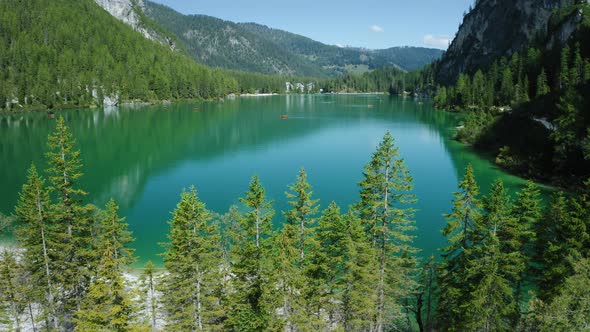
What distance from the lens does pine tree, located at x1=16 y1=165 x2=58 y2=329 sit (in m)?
22.7

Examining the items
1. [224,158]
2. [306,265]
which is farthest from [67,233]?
[224,158]

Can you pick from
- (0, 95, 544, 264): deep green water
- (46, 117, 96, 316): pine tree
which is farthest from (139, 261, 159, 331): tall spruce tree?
(0, 95, 544, 264): deep green water

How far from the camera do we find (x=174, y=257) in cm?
2109

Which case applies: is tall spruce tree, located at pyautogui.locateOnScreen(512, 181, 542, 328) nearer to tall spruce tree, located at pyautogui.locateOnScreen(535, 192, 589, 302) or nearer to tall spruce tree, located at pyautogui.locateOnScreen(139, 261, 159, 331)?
tall spruce tree, located at pyautogui.locateOnScreen(535, 192, 589, 302)

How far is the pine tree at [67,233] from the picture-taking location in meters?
23.6

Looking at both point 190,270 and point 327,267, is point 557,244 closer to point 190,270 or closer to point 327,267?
point 327,267

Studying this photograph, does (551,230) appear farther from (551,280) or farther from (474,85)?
(474,85)

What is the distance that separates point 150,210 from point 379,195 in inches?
1382

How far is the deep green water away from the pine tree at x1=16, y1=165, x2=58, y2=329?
1009 cm

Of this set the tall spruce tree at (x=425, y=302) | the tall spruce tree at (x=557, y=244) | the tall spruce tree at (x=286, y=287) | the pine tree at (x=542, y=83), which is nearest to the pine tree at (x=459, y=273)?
the tall spruce tree at (x=425, y=302)

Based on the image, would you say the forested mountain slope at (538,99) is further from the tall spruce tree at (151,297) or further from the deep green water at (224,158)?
the tall spruce tree at (151,297)

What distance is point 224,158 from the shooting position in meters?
81.2

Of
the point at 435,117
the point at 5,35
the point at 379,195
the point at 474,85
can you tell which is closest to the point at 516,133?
the point at 379,195

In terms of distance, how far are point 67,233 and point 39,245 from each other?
1.51 m
